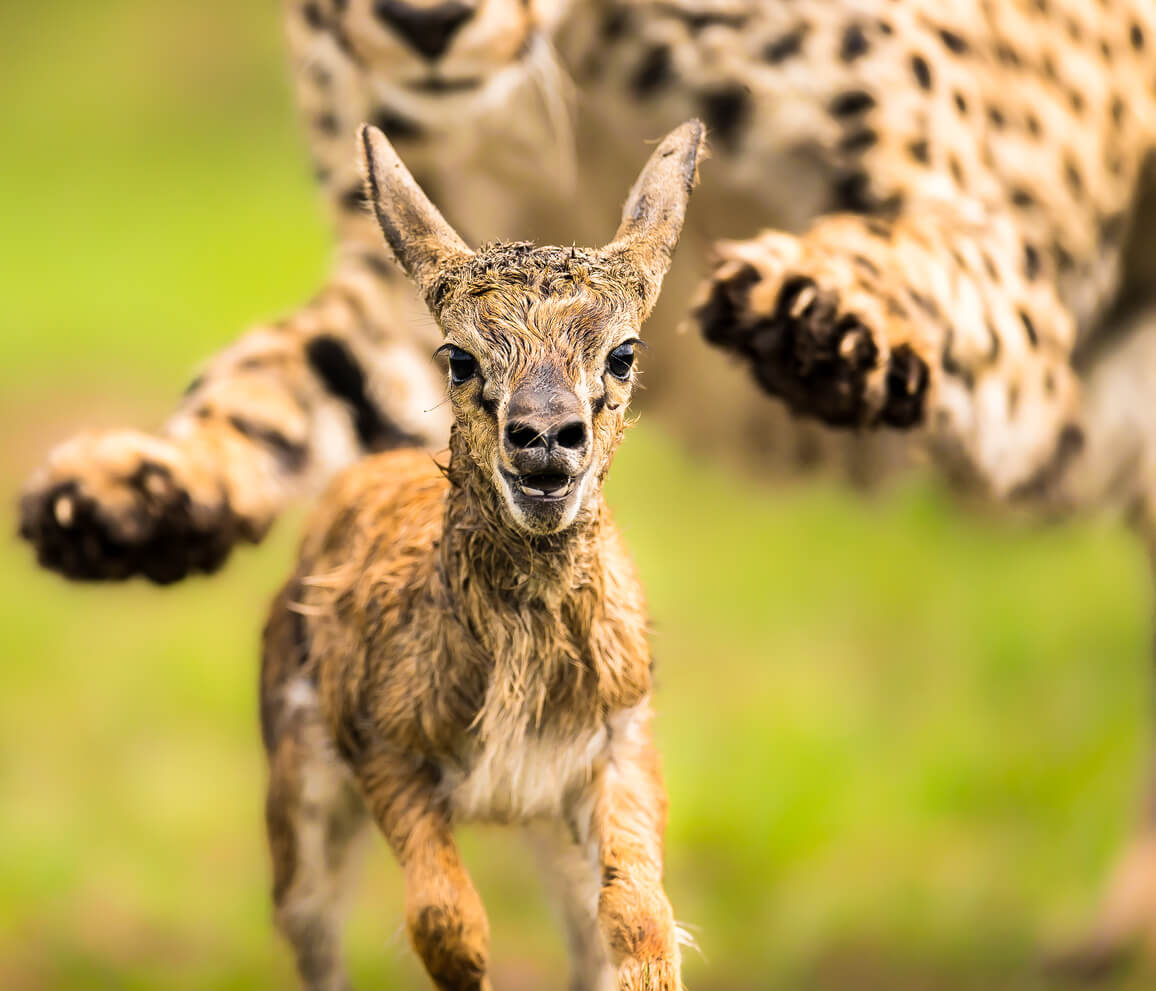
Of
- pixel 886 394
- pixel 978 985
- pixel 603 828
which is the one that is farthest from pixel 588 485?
pixel 978 985

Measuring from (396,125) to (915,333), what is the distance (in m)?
1.24

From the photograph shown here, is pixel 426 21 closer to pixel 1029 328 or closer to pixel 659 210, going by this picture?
pixel 659 210

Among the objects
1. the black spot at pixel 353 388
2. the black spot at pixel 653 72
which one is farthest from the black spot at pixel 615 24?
the black spot at pixel 353 388

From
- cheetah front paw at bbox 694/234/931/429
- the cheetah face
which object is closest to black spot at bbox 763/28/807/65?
the cheetah face

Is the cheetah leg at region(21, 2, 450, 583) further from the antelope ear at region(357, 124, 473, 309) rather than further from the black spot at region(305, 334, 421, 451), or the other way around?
the antelope ear at region(357, 124, 473, 309)

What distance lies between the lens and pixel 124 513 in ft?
13.2

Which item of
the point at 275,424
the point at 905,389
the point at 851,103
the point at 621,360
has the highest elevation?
the point at 851,103

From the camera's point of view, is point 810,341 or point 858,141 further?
point 858,141

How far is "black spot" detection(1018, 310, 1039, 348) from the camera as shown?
4.82m

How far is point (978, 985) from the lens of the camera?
607 cm

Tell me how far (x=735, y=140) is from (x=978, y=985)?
248 centimetres

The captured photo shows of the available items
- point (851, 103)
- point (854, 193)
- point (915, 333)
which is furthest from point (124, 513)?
Result: point (851, 103)

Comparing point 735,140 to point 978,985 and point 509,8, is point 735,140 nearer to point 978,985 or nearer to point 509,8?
point 509,8

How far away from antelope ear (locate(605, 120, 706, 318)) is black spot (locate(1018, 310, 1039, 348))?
183cm
